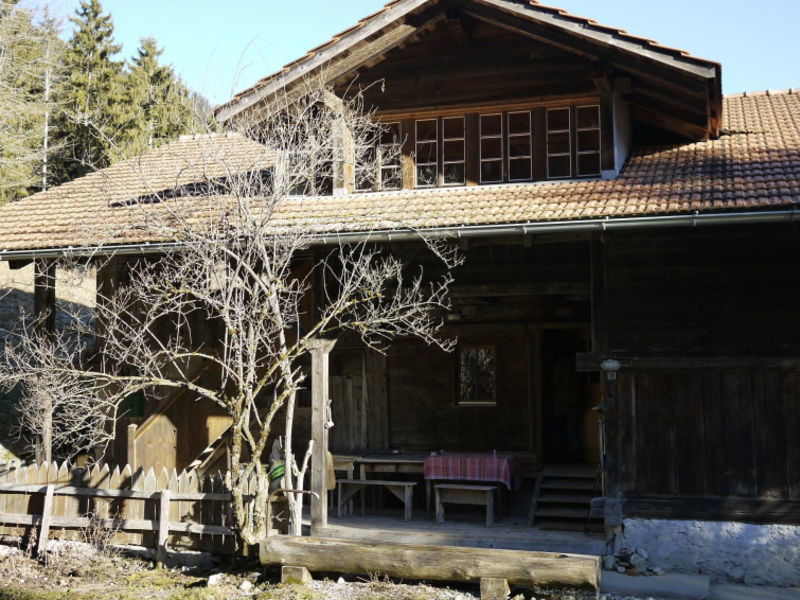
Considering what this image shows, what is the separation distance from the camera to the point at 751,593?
9.80 meters

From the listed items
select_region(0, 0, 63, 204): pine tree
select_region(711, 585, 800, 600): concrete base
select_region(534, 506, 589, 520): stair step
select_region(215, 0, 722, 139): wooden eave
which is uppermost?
select_region(0, 0, 63, 204): pine tree

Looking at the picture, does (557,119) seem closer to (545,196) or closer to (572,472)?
(545,196)

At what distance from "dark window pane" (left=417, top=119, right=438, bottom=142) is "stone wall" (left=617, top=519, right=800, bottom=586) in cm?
612

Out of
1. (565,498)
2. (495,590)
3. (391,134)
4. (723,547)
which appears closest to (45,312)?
(391,134)

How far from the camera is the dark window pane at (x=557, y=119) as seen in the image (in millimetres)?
12602

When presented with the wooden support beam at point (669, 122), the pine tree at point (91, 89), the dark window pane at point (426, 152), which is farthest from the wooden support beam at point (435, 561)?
the pine tree at point (91, 89)

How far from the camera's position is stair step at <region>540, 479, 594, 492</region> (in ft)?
43.0

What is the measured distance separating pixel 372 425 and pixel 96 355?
469 cm

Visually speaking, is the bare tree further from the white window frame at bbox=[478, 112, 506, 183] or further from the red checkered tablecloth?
the red checkered tablecloth

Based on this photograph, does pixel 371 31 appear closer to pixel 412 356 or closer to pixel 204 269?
pixel 204 269

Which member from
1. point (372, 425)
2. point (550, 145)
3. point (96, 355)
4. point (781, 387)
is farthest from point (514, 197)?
point (96, 355)

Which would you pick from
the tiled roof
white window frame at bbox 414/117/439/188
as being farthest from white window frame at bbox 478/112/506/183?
white window frame at bbox 414/117/439/188

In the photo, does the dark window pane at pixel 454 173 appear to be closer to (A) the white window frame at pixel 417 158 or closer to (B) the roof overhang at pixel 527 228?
(A) the white window frame at pixel 417 158

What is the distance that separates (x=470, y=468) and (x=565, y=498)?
1.45m
